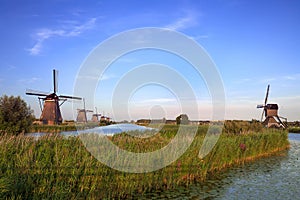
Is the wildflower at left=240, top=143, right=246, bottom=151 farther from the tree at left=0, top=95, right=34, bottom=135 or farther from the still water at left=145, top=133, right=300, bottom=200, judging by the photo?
the tree at left=0, top=95, right=34, bottom=135

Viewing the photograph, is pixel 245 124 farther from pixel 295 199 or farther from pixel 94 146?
pixel 94 146

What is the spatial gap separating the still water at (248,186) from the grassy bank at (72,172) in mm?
552

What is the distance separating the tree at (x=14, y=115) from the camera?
21.3m

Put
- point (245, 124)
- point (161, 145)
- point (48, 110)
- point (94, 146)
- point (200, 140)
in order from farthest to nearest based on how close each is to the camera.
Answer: point (48, 110)
point (245, 124)
point (200, 140)
point (161, 145)
point (94, 146)

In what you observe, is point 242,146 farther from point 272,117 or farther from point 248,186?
point 272,117

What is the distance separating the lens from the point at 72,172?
698 centimetres

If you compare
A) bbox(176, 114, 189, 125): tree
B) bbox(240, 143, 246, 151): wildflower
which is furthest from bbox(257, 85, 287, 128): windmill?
bbox(240, 143, 246, 151): wildflower

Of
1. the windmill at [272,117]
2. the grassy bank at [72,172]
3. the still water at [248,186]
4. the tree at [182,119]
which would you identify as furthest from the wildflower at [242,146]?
the windmill at [272,117]

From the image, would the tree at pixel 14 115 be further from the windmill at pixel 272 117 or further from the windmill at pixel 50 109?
the windmill at pixel 272 117

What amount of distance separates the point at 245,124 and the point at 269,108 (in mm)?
24861

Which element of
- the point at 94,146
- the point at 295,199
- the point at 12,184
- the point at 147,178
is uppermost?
the point at 94,146

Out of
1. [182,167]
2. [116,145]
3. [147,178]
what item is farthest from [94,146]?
[182,167]

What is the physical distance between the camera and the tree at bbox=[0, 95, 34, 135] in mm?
21252

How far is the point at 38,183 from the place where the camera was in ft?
20.7
